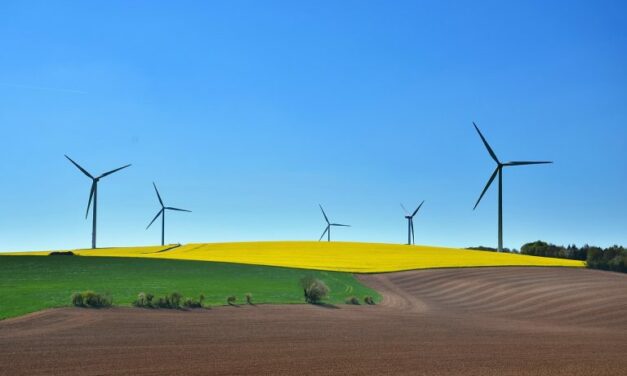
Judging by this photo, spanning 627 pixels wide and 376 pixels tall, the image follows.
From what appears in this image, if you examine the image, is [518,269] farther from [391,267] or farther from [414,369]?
[414,369]

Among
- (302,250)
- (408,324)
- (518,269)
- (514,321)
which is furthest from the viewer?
(302,250)

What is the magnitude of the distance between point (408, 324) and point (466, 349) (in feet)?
21.1

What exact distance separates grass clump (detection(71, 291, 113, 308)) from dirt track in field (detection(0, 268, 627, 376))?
2.87ft

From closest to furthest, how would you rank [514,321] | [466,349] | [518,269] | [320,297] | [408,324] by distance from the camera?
[466,349] → [408,324] → [514,321] → [320,297] → [518,269]

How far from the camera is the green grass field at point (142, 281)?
101ft

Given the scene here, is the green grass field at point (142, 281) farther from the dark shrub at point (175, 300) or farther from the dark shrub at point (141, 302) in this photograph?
the dark shrub at point (175, 300)

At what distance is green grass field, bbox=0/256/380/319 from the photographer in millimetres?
30688

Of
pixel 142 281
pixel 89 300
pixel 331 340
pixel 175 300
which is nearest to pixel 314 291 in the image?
pixel 175 300

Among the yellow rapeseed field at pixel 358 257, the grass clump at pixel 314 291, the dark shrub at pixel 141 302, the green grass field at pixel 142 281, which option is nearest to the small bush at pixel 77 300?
the green grass field at pixel 142 281

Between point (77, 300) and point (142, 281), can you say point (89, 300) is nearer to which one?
point (77, 300)

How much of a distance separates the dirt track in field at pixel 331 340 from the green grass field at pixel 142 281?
338 centimetres

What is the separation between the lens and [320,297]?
3428cm

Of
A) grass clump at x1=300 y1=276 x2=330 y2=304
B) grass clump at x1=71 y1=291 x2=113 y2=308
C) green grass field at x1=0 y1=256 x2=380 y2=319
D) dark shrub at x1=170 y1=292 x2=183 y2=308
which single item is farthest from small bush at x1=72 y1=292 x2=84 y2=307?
grass clump at x1=300 y1=276 x2=330 y2=304

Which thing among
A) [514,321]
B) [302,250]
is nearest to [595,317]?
[514,321]
